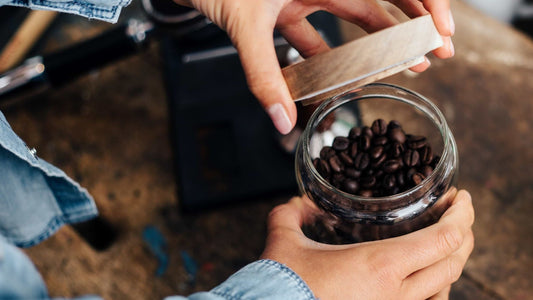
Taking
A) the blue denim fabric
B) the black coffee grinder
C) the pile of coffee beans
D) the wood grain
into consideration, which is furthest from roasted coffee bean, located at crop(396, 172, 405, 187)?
the blue denim fabric

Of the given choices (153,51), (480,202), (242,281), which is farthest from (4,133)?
(480,202)

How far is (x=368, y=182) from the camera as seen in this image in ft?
1.66

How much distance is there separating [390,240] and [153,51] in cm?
62

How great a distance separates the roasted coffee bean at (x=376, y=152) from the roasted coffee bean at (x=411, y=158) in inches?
1.1

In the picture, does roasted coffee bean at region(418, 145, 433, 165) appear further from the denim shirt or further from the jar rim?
the denim shirt

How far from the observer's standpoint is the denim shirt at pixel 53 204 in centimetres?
42

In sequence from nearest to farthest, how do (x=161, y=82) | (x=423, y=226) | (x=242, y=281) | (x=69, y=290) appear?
(x=242, y=281)
(x=423, y=226)
(x=69, y=290)
(x=161, y=82)

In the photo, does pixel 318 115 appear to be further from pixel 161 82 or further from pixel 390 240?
pixel 161 82

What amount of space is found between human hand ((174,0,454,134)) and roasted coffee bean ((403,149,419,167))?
112 millimetres

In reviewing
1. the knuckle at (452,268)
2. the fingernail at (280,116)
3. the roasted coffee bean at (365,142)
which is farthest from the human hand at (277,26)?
the knuckle at (452,268)

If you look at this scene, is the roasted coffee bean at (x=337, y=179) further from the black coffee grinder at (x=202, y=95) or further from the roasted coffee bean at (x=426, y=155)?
the black coffee grinder at (x=202, y=95)

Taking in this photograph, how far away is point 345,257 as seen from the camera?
46cm

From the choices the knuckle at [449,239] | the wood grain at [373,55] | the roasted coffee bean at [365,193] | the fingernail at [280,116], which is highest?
the wood grain at [373,55]

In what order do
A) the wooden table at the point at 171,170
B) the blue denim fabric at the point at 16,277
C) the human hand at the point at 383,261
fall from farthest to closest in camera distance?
the wooden table at the point at 171,170, the human hand at the point at 383,261, the blue denim fabric at the point at 16,277
